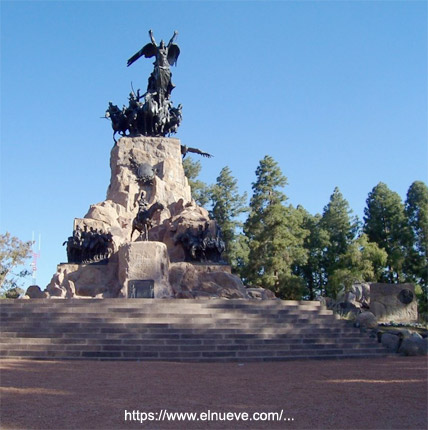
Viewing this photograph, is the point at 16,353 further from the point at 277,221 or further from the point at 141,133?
the point at 277,221

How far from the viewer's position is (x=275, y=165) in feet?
173

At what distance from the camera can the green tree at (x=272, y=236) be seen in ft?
153

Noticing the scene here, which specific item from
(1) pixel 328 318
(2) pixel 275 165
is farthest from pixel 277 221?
(1) pixel 328 318

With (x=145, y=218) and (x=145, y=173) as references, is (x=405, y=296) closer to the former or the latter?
(x=145, y=218)

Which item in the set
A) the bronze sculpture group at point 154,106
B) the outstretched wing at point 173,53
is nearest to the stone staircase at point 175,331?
the bronze sculpture group at point 154,106

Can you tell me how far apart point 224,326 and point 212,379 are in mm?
5755

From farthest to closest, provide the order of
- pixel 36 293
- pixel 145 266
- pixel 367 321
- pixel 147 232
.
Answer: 1. pixel 147 232
2. pixel 36 293
3. pixel 145 266
4. pixel 367 321

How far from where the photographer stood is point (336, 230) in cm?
5450

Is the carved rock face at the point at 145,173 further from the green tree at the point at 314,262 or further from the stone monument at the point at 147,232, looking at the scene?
the green tree at the point at 314,262

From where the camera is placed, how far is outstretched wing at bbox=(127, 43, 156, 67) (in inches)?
1344

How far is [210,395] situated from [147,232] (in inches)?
641

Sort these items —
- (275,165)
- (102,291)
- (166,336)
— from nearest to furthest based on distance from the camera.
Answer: (166,336)
(102,291)
(275,165)

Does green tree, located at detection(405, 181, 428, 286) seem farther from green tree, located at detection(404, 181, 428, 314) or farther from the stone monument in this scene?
the stone monument

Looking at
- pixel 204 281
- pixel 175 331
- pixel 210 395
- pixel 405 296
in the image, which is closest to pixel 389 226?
pixel 405 296
